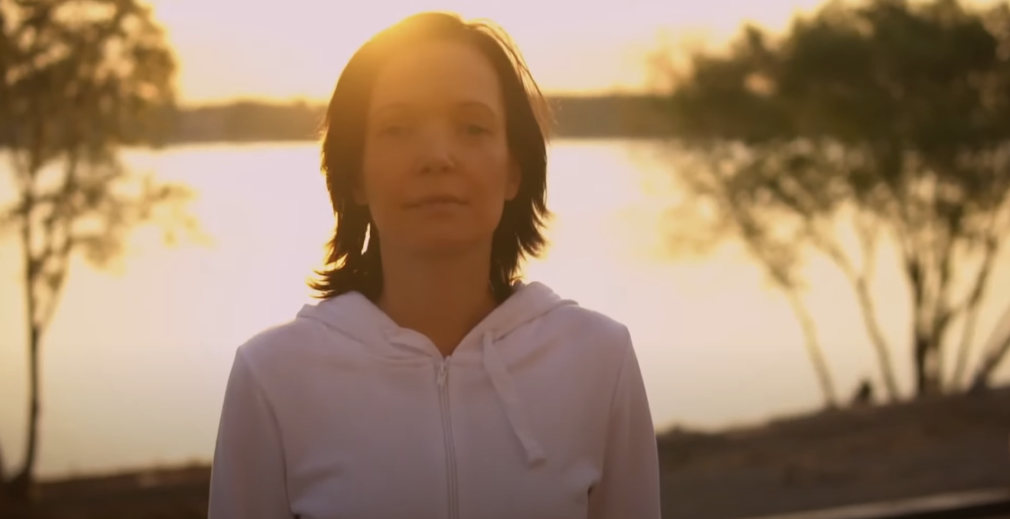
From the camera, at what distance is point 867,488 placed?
7.53 meters

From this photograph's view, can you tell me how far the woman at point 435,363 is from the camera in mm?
1470

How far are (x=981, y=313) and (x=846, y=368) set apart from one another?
115 cm

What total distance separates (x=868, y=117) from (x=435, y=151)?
8270mm

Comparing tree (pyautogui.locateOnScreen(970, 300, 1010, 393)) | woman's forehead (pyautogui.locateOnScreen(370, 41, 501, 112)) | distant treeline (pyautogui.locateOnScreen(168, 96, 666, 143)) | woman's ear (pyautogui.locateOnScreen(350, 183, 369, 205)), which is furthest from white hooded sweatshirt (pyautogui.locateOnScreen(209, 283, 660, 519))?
tree (pyautogui.locateOnScreen(970, 300, 1010, 393))

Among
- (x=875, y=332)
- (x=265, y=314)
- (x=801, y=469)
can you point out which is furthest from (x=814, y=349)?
(x=265, y=314)

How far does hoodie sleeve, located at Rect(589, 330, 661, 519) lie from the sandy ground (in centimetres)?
525

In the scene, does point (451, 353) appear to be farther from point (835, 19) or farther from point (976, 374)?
point (976, 374)

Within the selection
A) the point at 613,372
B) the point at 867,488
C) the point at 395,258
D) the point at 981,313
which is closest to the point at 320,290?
the point at 395,258

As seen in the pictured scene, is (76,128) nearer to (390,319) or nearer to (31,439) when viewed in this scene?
(31,439)

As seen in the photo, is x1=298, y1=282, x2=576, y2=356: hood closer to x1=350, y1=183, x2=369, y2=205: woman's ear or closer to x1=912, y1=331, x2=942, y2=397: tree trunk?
x1=350, y1=183, x2=369, y2=205: woman's ear

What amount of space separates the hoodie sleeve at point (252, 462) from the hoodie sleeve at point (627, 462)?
0.36 metres

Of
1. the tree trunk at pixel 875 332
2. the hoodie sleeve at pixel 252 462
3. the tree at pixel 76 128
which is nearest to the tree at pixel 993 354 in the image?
the tree trunk at pixel 875 332

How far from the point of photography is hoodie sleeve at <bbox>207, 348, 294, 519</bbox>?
4.88ft

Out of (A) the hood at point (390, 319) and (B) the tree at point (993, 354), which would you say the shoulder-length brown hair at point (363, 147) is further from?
(B) the tree at point (993, 354)
